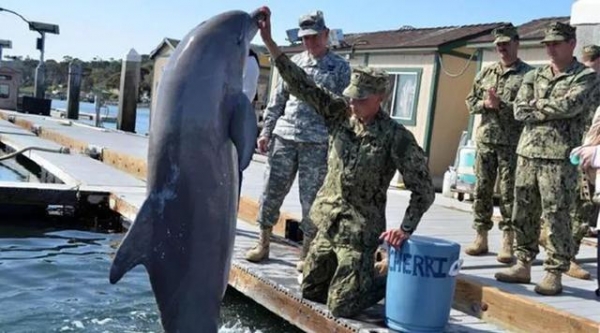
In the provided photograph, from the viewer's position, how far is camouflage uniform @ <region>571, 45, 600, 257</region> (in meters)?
4.88

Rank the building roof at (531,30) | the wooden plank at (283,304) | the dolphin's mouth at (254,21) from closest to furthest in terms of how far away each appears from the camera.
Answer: the dolphin's mouth at (254,21) → the wooden plank at (283,304) → the building roof at (531,30)

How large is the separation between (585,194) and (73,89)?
86.6 feet

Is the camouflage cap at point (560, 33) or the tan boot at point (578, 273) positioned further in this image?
the tan boot at point (578, 273)

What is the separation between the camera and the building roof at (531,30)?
39.5ft

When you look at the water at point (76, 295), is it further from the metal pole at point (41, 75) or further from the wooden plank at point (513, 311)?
the metal pole at point (41, 75)

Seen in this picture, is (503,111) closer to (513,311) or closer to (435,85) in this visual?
(513,311)

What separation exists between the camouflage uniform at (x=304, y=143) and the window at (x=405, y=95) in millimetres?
8427

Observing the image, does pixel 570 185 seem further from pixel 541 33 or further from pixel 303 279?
pixel 541 33

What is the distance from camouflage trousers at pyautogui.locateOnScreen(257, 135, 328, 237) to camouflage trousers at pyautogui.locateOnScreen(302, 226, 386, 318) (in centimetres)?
47

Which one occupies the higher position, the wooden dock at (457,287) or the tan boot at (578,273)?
the tan boot at (578,273)

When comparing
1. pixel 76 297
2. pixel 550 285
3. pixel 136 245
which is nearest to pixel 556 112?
pixel 550 285

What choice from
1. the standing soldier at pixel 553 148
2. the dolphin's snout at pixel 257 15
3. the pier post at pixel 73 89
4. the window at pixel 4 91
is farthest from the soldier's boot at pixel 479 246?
the window at pixel 4 91

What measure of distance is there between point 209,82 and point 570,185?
3.18 m

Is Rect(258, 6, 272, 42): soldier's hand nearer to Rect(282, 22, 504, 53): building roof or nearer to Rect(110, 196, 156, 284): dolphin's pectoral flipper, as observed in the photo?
Rect(110, 196, 156, 284): dolphin's pectoral flipper
